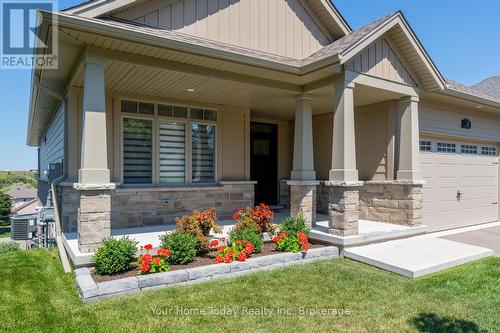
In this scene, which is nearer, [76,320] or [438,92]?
[76,320]

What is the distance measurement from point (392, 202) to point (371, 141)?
61.4 inches

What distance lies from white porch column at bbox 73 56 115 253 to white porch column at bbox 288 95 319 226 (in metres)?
3.54

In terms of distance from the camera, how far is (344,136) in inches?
233

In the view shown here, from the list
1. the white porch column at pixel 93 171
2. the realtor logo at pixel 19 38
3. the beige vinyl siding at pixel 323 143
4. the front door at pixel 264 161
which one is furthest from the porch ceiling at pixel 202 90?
the front door at pixel 264 161

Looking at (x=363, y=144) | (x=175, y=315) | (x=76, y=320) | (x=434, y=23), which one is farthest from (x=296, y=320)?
(x=434, y=23)

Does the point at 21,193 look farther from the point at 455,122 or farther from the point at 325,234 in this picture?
the point at 455,122

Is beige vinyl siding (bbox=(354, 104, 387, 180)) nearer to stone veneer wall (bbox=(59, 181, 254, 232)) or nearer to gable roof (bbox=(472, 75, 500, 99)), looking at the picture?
stone veneer wall (bbox=(59, 181, 254, 232))

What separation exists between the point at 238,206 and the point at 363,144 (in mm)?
3490

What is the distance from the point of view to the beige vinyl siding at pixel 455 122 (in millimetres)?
8148

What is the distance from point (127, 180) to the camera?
7.07 meters

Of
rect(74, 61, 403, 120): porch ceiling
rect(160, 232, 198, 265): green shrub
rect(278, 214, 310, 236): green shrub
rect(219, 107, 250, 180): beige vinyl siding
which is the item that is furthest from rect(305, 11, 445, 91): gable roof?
rect(160, 232, 198, 265): green shrub

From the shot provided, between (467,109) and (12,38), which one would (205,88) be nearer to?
(12,38)

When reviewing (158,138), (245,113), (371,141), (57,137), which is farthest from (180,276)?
(57,137)

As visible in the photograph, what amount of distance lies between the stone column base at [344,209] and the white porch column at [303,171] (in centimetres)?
67
